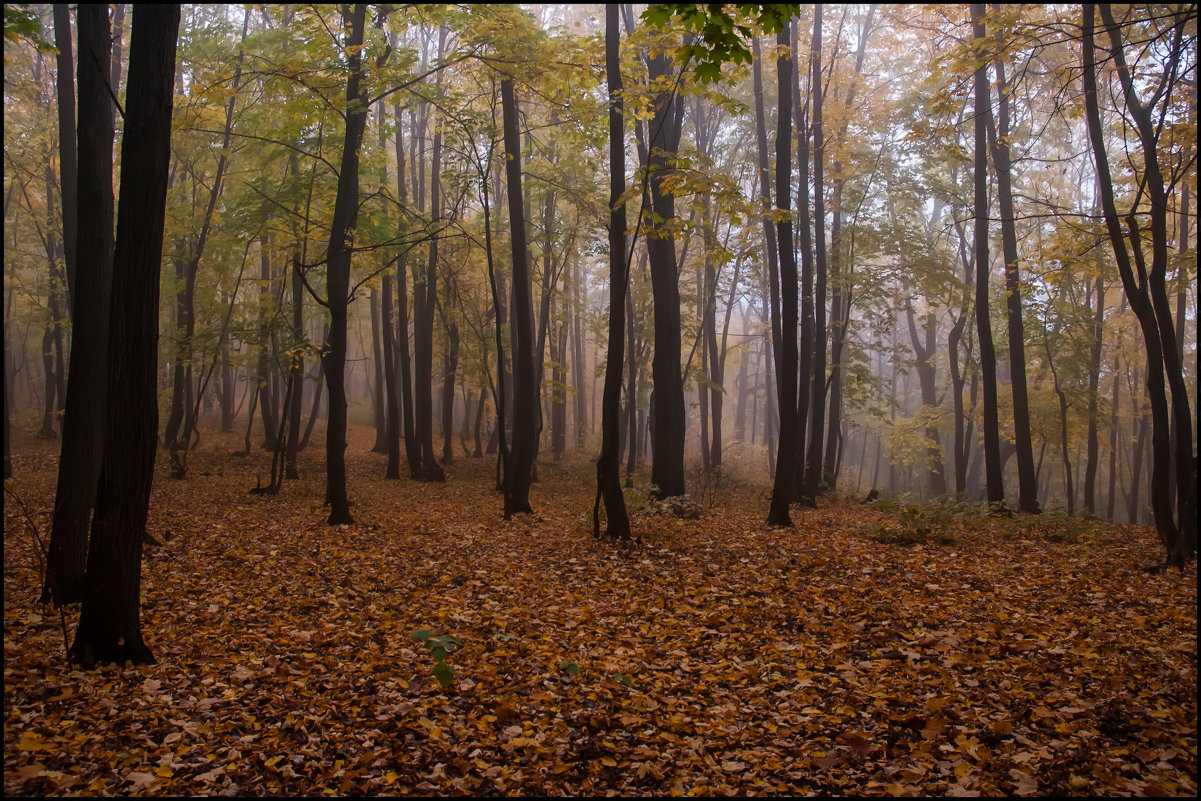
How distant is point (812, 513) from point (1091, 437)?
35.1ft

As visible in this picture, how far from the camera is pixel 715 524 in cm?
1083

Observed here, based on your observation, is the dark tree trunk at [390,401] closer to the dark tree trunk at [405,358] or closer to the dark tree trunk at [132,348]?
the dark tree trunk at [405,358]

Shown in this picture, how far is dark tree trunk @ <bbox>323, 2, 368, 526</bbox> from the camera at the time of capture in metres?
10.2

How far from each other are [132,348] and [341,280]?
6217 mm

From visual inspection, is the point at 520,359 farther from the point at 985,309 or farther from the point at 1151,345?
the point at 985,309

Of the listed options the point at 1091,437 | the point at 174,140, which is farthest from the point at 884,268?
the point at 174,140

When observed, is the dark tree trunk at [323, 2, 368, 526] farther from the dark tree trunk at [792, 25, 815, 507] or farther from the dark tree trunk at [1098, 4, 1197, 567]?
the dark tree trunk at [1098, 4, 1197, 567]

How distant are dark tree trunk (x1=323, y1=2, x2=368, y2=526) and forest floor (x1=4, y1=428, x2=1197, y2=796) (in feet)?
5.52

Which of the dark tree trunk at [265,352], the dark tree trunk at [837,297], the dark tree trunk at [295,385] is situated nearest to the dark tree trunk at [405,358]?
the dark tree trunk at [295,385]

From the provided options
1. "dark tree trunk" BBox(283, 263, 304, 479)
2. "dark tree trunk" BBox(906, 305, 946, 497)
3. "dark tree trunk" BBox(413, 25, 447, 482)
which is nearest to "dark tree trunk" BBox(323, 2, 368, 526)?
"dark tree trunk" BBox(283, 263, 304, 479)

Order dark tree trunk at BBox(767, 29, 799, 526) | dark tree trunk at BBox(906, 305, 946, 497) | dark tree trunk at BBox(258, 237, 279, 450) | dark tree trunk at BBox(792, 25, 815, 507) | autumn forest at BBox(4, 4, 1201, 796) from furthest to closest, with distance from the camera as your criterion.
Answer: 1. dark tree trunk at BBox(906, 305, 946, 497)
2. dark tree trunk at BBox(792, 25, 815, 507)
3. dark tree trunk at BBox(258, 237, 279, 450)
4. dark tree trunk at BBox(767, 29, 799, 526)
5. autumn forest at BBox(4, 4, 1201, 796)

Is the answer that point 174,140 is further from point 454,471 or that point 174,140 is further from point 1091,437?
point 1091,437

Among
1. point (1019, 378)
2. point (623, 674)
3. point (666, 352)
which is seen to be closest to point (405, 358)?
point (666, 352)

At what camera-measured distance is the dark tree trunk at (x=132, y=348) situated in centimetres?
441
